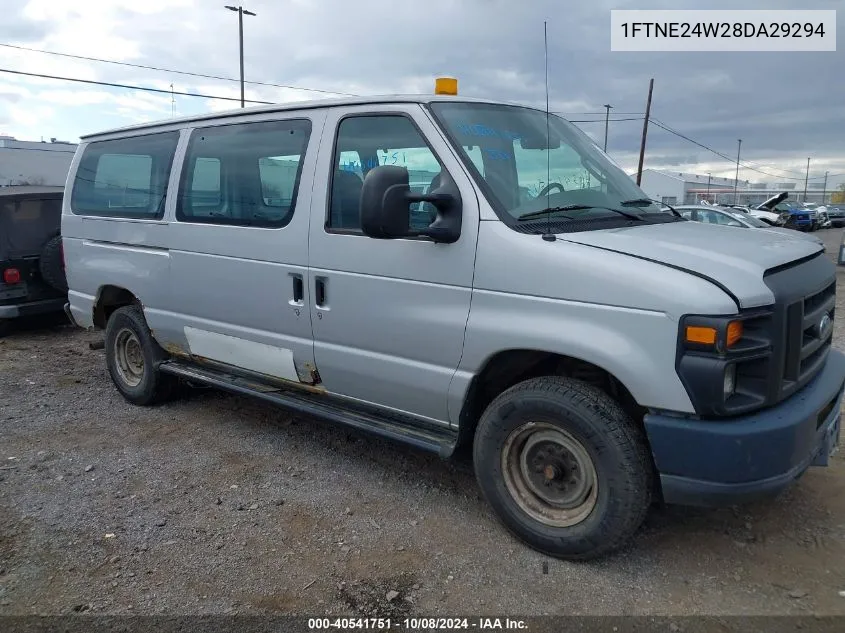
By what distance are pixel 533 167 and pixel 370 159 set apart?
35.6 inches

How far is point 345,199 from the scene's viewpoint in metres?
3.79

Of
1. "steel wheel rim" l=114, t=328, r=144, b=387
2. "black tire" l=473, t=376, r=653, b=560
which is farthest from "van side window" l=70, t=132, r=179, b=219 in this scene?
"black tire" l=473, t=376, r=653, b=560

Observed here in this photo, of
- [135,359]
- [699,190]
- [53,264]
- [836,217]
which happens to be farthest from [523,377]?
[699,190]

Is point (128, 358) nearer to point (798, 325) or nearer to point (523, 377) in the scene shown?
point (523, 377)

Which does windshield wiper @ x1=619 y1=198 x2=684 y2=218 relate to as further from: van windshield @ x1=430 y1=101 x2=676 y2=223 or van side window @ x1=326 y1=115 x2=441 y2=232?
van side window @ x1=326 y1=115 x2=441 y2=232

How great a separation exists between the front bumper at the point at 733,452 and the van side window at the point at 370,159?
1586 millimetres

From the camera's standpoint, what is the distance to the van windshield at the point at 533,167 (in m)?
3.38

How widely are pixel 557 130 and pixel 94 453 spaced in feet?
12.2

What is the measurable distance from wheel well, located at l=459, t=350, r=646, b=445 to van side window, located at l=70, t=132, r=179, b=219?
9.28ft

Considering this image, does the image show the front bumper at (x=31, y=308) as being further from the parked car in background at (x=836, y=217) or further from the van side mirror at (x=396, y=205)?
the parked car in background at (x=836, y=217)

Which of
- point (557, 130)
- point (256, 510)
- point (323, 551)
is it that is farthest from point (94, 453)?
point (557, 130)

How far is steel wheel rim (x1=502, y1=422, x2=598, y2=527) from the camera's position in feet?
10.2

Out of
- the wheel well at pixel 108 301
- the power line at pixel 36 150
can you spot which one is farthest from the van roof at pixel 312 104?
the power line at pixel 36 150

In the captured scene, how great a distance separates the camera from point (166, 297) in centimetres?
493
